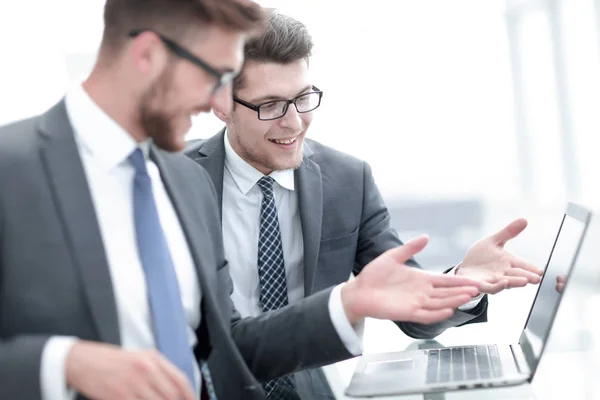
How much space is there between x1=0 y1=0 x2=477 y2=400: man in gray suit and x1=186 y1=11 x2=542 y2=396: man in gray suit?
0.54 meters

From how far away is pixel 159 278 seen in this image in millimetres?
1429

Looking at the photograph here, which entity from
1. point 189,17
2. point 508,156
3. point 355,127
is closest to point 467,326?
point 189,17

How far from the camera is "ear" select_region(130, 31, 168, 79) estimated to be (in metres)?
1.43

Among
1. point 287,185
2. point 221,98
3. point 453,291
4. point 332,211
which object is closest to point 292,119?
point 287,185

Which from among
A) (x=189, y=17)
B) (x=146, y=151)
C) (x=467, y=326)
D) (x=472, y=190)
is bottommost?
(x=472, y=190)

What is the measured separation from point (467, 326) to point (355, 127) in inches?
172

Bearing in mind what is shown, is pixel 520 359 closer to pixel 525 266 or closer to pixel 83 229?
pixel 525 266

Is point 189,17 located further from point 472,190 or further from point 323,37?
point 472,190

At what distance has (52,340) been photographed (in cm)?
122

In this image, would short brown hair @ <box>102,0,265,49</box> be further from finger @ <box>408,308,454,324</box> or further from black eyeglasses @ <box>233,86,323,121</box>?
black eyeglasses @ <box>233,86,323,121</box>

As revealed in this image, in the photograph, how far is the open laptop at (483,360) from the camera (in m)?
1.41

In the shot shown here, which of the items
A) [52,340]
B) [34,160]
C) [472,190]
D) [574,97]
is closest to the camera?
[52,340]

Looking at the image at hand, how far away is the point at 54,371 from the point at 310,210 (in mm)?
1190

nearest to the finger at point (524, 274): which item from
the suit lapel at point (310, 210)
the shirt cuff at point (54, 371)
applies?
the suit lapel at point (310, 210)
